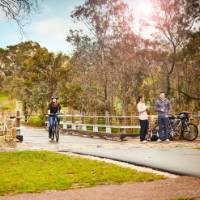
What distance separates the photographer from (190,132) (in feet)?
74.8

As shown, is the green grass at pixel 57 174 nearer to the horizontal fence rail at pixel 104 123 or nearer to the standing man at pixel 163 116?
the standing man at pixel 163 116

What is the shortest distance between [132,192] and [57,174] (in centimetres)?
280

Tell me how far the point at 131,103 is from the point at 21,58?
44.0m

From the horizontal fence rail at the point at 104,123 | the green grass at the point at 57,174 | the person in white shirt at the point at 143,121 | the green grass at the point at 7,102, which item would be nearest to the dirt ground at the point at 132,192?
the green grass at the point at 57,174

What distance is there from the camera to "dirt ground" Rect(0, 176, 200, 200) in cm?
852

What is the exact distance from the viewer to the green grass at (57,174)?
32.7 feet

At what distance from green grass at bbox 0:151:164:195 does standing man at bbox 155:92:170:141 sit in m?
8.24

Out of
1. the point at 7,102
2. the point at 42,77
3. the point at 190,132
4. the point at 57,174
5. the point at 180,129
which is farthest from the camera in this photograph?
the point at 7,102

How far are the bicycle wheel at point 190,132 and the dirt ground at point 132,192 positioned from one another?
42.1 ft

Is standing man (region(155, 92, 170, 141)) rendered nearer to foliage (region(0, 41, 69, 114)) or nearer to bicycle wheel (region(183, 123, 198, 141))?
bicycle wheel (region(183, 123, 198, 141))

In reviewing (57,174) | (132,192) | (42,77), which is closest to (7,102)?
(42,77)

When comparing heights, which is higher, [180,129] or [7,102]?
[7,102]

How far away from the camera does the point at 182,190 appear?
29.3 feet

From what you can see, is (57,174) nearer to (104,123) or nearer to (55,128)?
(55,128)
